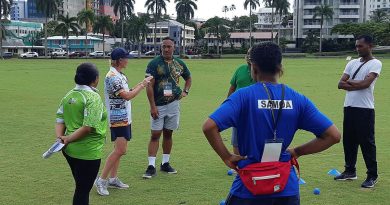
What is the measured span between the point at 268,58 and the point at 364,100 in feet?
13.3

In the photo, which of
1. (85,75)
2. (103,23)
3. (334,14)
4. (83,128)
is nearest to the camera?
(83,128)

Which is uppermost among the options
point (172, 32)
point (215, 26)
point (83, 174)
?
point (215, 26)

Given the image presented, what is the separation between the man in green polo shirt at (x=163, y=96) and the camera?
7672mm

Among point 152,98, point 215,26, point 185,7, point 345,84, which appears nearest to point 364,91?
point 345,84

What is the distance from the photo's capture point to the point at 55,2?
103 m

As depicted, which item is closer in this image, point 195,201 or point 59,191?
point 195,201

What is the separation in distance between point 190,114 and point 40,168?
7.32 metres

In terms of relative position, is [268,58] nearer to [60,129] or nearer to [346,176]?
[60,129]

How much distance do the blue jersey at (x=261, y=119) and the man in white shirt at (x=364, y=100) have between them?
3.65m

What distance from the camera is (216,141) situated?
11.3 ft

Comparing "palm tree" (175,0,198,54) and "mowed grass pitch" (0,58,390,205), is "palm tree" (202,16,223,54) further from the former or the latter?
"mowed grass pitch" (0,58,390,205)

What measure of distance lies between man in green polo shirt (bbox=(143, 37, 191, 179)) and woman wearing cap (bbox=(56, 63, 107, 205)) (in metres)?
2.51

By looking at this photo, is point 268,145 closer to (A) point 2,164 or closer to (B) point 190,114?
(A) point 2,164

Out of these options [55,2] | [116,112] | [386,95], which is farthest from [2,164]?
[55,2]
